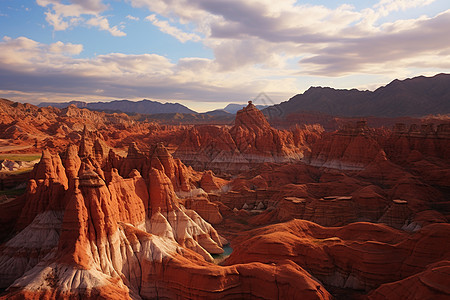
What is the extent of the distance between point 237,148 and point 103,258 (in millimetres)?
93277

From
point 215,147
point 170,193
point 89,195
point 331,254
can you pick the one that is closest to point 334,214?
point 331,254

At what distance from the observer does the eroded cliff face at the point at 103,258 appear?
78.3 feet

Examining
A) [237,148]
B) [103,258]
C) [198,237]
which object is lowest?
[198,237]

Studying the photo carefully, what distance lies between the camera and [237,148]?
118m

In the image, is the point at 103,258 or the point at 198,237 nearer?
the point at 103,258

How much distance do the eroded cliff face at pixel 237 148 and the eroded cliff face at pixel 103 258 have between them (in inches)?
2855

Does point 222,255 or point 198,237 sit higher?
point 198,237

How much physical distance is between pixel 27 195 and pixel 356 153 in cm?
7881

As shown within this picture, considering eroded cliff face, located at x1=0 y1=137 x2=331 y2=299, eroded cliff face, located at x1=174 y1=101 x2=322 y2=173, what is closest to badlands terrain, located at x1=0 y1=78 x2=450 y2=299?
eroded cliff face, located at x1=0 y1=137 x2=331 y2=299

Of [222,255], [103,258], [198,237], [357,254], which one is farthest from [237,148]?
[103,258]

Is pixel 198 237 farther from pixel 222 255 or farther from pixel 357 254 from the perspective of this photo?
pixel 357 254

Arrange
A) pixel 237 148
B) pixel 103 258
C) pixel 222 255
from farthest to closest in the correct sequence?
1. pixel 237 148
2. pixel 222 255
3. pixel 103 258

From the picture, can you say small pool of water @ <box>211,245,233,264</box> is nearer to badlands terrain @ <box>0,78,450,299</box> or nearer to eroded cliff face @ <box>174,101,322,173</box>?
badlands terrain @ <box>0,78,450,299</box>

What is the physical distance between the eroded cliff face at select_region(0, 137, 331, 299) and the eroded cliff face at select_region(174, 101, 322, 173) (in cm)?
7252
